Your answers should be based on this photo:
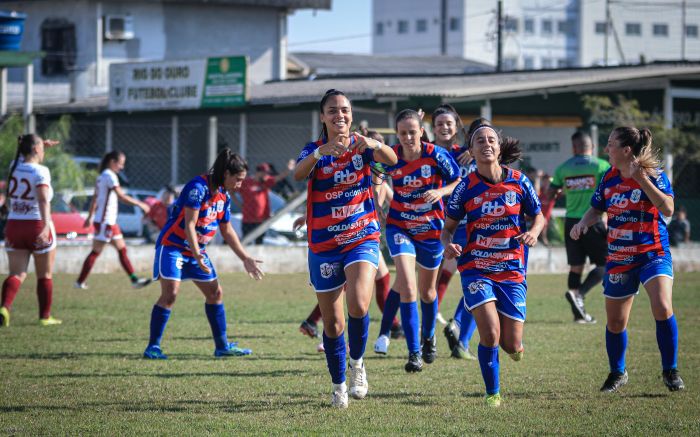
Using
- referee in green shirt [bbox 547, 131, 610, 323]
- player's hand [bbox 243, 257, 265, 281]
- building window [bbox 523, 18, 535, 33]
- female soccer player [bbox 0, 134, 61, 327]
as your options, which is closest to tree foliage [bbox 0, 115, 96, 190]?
female soccer player [bbox 0, 134, 61, 327]

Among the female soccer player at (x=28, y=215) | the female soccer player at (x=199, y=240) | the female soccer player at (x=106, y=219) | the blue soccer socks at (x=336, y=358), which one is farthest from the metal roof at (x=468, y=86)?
the blue soccer socks at (x=336, y=358)

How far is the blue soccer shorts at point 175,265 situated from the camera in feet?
32.3

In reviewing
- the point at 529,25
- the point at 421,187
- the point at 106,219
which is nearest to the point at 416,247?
the point at 421,187

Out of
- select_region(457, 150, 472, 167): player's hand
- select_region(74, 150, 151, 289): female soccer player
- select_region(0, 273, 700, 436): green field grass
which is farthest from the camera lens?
select_region(74, 150, 151, 289): female soccer player

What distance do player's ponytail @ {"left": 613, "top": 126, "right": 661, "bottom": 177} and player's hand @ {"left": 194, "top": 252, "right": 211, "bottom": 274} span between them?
3697mm

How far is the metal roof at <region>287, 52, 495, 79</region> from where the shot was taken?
1928 inches

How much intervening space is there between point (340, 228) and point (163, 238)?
2769 mm

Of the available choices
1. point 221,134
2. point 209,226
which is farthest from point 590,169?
point 221,134

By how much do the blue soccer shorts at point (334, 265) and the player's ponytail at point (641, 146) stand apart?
205 cm

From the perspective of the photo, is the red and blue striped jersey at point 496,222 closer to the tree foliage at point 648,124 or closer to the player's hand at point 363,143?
the player's hand at point 363,143

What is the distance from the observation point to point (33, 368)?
9.32m

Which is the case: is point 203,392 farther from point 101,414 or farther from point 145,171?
point 145,171

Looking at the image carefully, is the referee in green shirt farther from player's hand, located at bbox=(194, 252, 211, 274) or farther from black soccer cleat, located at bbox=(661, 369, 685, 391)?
black soccer cleat, located at bbox=(661, 369, 685, 391)

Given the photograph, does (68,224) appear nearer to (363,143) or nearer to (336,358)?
(336,358)
